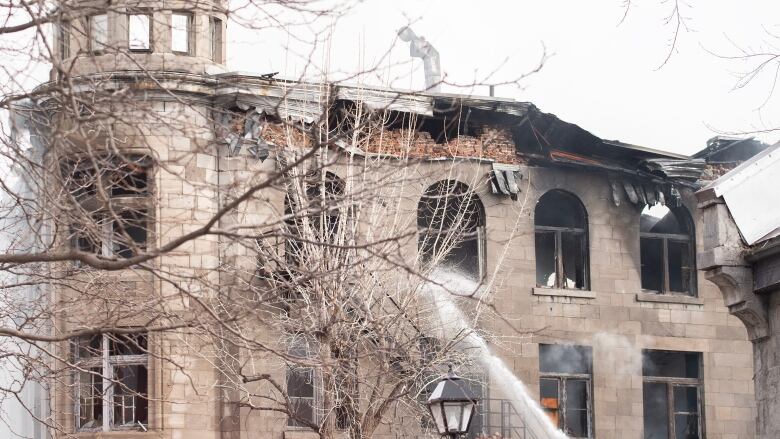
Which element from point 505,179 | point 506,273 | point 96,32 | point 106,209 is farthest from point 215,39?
point 106,209

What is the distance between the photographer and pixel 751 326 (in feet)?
61.0

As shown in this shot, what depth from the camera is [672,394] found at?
35.8 meters

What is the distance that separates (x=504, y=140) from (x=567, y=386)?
210 inches

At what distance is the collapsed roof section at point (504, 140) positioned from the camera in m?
32.3

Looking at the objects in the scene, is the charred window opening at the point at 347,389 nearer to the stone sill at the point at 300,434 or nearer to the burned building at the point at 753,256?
the stone sill at the point at 300,434

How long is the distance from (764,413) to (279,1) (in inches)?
291

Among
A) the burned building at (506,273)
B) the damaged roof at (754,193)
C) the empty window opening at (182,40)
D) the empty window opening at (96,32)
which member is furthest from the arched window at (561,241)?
the damaged roof at (754,193)

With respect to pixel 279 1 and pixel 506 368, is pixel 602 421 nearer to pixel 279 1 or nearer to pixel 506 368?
pixel 506 368

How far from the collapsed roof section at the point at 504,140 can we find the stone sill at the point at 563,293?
6.93 feet

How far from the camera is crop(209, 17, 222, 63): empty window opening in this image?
32.8m

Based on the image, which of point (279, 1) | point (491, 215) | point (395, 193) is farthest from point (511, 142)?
point (279, 1)

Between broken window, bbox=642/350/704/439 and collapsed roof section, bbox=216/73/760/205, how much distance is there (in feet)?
11.4

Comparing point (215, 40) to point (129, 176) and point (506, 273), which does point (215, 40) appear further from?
point (129, 176)

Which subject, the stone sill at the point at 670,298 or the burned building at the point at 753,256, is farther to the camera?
the stone sill at the point at 670,298
